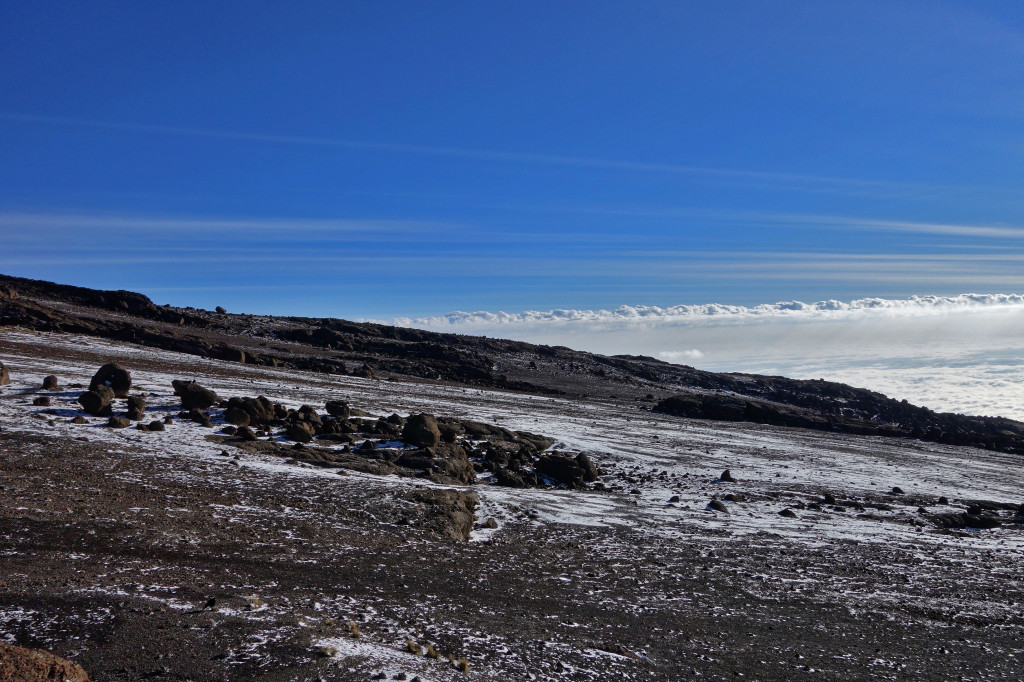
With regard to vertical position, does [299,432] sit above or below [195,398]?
below

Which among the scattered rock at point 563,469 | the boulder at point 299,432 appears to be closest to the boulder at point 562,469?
the scattered rock at point 563,469

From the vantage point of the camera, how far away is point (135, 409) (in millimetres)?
25438

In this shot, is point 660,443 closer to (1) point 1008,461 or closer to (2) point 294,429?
(2) point 294,429

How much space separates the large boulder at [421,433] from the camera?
29.0 metres

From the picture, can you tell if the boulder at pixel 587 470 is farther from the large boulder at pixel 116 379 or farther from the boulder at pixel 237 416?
the large boulder at pixel 116 379

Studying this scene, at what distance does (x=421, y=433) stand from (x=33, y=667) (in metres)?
22.1

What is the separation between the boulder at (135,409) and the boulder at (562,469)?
1738cm

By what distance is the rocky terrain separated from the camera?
10906 millimetres

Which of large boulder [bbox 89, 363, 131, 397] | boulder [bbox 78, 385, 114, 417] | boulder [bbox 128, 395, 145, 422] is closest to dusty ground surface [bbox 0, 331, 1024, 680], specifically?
boulder [bbox 78, 385, 114, 417]

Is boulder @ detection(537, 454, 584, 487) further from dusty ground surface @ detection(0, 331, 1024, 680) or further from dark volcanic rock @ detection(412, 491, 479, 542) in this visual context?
dark volcanic rock @ detection(412, 491, 479, 542)

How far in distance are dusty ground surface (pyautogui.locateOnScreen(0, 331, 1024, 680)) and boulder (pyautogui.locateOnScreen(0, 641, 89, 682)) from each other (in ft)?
5.40

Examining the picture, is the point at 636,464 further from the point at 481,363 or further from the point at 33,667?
the point at 481,363

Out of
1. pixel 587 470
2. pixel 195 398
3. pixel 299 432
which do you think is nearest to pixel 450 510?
pixel 299 432

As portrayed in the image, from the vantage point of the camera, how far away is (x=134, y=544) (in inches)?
542
